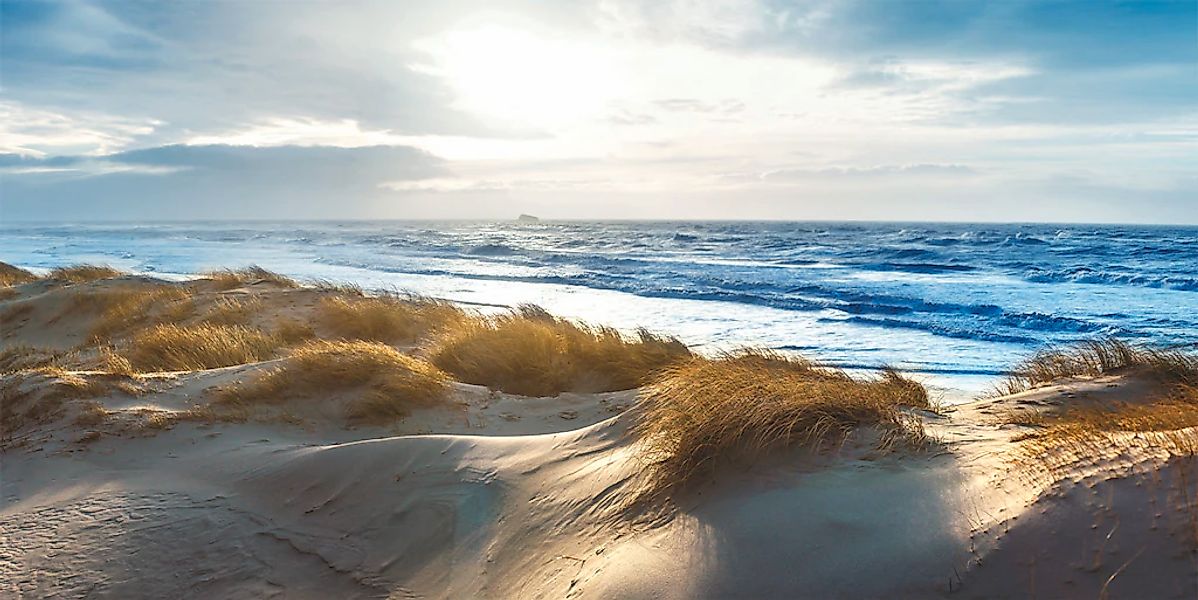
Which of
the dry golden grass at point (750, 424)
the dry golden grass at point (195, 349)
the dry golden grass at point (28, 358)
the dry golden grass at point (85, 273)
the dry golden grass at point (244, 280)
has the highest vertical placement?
the dry golden grass at point (750, 424)

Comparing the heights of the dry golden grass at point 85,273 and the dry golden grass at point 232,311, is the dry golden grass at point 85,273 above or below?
above

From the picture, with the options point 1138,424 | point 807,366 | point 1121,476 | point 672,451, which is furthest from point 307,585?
point 807,366

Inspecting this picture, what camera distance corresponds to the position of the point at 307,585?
4.02 m

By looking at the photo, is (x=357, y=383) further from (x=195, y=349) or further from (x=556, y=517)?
(x=556, y=517)

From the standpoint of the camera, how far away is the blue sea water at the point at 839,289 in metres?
14.2

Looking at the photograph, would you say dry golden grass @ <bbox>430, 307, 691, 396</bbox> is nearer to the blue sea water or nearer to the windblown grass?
the windblown grass

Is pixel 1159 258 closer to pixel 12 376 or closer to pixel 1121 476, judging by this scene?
pixel 1121 476

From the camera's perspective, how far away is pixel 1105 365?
24.4ft

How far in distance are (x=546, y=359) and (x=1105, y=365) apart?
598 centimetres

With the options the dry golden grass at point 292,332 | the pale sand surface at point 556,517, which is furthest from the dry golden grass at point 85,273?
the pale sand surface at point 556,517

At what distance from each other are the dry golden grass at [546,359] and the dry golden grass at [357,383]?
90 cm

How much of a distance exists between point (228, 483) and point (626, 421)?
2886mm

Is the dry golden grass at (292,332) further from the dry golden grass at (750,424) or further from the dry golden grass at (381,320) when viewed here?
the dry golden grass at (750,424)

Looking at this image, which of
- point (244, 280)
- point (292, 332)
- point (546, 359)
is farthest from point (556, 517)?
point (244, 280)
